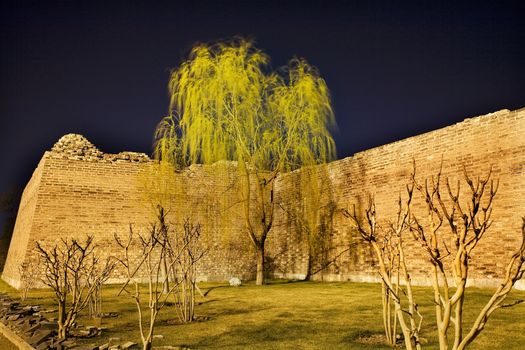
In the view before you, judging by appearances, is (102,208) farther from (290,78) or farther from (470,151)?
(470,151)

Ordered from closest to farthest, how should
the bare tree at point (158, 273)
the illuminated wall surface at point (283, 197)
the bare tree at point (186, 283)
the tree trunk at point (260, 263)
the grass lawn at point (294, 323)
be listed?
the bare tree at point (158, 273)
the grass lawn at point (294, 323)
the bare tree at point (186, 283)
the illuminated wall surface at point (283, 197)
the tree trunk at point (260, 263)

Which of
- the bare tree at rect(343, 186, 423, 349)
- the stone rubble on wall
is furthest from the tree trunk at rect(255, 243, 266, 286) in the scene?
the bare tree at rect(343, 186, 423, 349)

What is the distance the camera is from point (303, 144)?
38.1 feet

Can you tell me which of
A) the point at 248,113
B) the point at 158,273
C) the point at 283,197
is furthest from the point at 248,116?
the point at 158,273

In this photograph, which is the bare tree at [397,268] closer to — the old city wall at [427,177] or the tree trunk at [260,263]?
the old city wall at [427,177]

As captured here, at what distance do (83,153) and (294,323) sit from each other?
973 centimetres

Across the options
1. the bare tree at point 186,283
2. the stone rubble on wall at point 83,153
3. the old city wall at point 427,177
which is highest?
the stone rubble on wall at point 83,153

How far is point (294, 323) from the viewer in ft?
19.1

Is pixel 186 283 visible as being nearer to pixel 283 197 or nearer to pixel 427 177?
pixel 427 177

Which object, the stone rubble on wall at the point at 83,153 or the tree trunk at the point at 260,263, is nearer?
the tree trunk at the point at 260,263

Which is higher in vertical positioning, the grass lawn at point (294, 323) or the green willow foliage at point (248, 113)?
the green willow foliage at point (248, 113)

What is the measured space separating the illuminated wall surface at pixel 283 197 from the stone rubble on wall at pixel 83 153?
0.10 ft

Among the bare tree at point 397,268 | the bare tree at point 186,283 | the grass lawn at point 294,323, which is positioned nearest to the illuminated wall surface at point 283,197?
the grass lawn at point 294,323

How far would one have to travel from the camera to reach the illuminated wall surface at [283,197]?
8.31 metres
